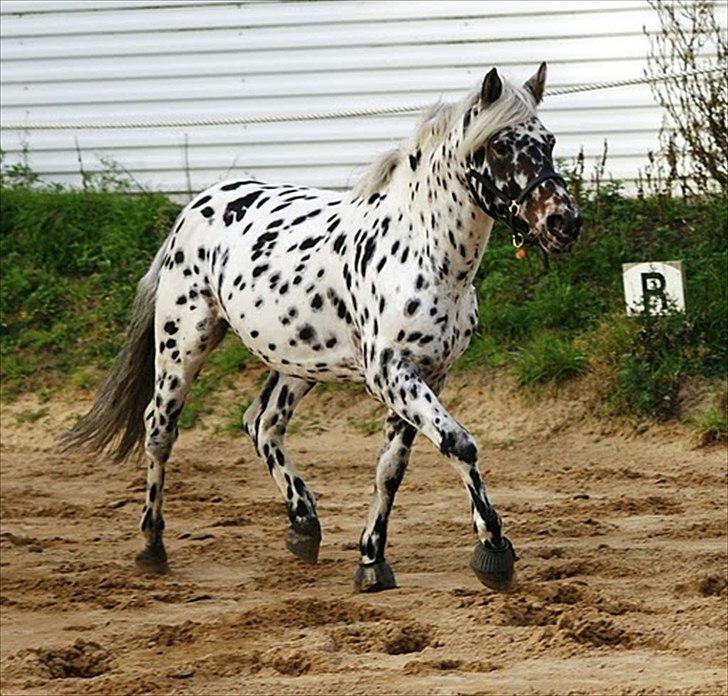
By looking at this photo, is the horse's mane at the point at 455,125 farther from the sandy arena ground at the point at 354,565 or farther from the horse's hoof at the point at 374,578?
the sandy arena ground at the point at 354,565

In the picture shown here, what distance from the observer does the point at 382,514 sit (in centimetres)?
730

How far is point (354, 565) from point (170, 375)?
1183mm

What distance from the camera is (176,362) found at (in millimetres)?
8055

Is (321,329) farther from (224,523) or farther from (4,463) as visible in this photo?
(4,463)

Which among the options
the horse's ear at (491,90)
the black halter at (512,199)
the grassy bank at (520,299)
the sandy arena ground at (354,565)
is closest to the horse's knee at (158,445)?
the sandy arena ground at (354,565)

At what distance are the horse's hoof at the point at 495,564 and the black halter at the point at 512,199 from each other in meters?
1.13

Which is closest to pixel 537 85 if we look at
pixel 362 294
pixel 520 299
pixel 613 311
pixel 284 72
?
pixel 362 294

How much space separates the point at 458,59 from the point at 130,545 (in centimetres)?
607

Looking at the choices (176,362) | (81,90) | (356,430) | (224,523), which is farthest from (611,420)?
(81,90)

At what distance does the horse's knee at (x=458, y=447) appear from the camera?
21.8 feet

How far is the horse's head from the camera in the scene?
646cm

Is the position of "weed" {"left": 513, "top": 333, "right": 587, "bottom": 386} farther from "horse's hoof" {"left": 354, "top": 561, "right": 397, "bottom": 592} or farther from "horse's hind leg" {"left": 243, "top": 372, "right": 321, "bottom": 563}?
"horse's hoof" {"left": 354, "top": 561, "right": 397, "bottom": 592}

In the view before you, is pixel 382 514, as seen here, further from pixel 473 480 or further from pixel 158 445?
pixel 158 445

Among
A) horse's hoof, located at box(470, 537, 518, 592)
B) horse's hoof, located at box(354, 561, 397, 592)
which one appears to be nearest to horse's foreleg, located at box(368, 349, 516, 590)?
horse's hoof, located at box(470, 537, 518, 592)
